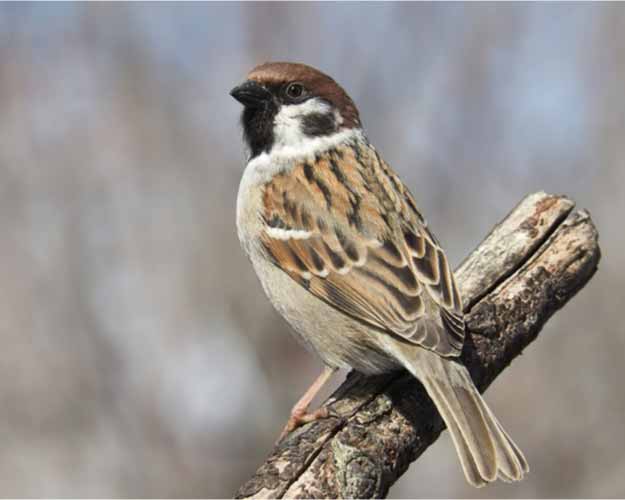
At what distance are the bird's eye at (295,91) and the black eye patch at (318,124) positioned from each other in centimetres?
11

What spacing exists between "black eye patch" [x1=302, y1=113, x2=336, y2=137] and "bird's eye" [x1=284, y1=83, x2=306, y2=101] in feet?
0.35

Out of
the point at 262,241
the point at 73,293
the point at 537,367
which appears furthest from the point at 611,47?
the point at 262,241

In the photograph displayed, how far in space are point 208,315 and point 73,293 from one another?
3.51ft

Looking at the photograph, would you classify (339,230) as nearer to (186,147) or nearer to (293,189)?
(293,189)

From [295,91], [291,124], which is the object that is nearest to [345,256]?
[291,124]

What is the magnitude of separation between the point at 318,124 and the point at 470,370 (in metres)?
1.44

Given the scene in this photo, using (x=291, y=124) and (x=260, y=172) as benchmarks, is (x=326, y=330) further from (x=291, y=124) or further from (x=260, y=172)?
(x=291, y=124)

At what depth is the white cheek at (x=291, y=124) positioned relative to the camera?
542cm

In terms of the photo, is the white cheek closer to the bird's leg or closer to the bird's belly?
the bird's belly

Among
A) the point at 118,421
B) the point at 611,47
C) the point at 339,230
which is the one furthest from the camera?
the point at 611,47

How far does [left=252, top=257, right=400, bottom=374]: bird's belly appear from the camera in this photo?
4805 millimetres

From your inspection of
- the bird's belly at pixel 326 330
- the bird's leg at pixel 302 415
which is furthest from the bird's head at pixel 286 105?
the bird's leg at pixel 302 415

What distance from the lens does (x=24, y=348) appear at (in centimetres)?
882

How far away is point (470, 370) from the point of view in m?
4.97
